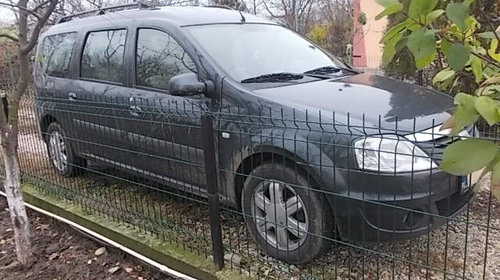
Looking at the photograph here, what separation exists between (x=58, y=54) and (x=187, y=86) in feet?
8.79

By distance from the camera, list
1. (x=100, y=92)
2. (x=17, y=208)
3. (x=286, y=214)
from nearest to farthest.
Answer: (x=286, y=214)
(x=17, y=208)
(x=100, y=92)

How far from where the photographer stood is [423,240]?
3.36 m

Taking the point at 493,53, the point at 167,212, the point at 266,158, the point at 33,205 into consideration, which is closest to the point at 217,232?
the point at 266,158

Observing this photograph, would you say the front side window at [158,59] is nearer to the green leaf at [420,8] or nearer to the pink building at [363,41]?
the green leaf at [420,8]

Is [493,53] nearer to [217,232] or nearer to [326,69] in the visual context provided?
[217,232]

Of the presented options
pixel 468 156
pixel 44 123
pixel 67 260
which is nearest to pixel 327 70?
pixel 67 260

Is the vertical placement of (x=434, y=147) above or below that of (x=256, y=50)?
below

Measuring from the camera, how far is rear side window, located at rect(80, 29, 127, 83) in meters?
4.34

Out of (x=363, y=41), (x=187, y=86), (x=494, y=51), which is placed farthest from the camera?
(x=363, y=41)

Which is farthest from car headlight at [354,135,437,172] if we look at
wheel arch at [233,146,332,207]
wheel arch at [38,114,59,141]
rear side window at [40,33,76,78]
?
wheel arch at [38,114,59,141]

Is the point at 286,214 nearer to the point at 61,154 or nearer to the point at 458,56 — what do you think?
the point at 458,56

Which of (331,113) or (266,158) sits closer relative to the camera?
(331,113)

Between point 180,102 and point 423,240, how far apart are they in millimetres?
2081

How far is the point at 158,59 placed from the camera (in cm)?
398
